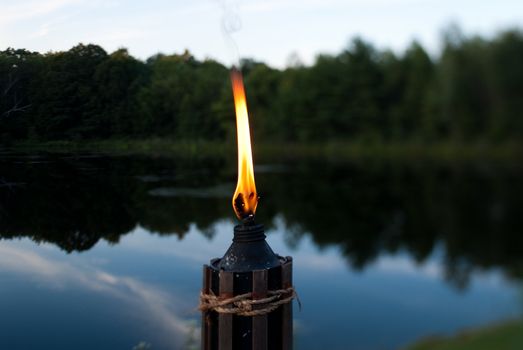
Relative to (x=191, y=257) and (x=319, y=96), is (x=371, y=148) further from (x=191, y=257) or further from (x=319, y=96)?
(x=319, y=96)

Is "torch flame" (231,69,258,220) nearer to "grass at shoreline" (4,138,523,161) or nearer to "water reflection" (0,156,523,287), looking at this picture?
"grass at shoreline" (4,138,523,161)

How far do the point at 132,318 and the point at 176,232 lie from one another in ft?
17.0

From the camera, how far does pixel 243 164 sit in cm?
120

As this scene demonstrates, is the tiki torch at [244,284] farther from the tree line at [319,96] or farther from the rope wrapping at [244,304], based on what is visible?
the tree line at [319,96]

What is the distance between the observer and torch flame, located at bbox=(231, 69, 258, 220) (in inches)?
45.4

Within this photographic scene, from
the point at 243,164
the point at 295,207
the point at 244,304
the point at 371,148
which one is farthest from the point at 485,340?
the point at 295,207

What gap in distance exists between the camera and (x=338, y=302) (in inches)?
261

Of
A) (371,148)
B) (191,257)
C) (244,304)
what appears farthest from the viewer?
(371,148)

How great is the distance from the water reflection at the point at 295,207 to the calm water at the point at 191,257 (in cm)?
4

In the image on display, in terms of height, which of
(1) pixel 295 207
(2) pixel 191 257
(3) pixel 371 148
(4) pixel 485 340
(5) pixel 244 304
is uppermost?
(3) pixel 371 148

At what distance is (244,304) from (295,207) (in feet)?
43.2

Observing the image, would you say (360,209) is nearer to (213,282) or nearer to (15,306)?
(15,306)

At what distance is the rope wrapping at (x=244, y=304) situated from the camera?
3.85 feet

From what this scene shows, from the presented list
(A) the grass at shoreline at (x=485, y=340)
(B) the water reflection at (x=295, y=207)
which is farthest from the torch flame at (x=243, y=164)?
(B) the water reflection at (x=295, y=207)
